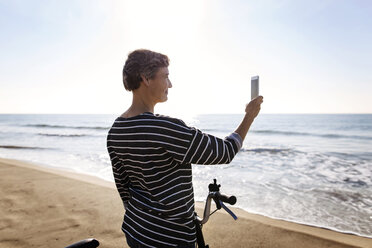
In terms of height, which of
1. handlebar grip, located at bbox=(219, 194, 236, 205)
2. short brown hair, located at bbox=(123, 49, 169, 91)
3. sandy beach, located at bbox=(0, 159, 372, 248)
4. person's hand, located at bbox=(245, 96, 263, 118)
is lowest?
sandy beach, located at bbox=(0, 159, 372, 248)

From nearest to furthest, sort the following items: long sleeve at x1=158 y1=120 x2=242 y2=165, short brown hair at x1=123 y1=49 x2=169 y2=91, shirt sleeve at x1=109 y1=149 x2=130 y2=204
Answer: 1. long sleeve at x1=158 y1=120 x2=242 y2=165
2. short brown hair at x1=123 y1=49 x2=169 y2=91
3. shirt sleeve at x1=109 y1=149 x2=130 y2=204

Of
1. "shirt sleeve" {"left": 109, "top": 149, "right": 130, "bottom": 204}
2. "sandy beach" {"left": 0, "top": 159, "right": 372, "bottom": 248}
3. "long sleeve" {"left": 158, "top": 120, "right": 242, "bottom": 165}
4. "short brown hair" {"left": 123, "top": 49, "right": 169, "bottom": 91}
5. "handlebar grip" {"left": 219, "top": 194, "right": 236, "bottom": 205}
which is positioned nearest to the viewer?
"long sleeve" {"left": 158, "top": 120, "right": 242, "bottom": 165}

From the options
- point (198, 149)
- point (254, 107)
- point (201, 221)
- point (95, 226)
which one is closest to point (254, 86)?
point (254, 107)

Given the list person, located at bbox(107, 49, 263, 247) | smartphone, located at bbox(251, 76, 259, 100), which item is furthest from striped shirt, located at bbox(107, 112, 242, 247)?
smartphone, located at bbox(251, 76, 259, 100)

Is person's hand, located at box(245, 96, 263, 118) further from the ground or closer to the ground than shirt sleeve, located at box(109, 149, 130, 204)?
further from the ground

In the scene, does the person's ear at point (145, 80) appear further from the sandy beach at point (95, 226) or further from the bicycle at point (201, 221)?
the sandy beach at point (95, 226)

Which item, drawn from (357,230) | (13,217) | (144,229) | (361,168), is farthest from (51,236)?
(361,168)

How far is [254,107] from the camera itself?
5.31 ft

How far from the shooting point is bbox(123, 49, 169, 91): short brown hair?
140 cm

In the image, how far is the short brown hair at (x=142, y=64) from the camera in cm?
140

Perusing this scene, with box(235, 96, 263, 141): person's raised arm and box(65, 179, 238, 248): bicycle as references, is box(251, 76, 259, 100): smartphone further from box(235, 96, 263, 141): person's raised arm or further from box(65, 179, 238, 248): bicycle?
box(65, 179, 238, 248): bicycle

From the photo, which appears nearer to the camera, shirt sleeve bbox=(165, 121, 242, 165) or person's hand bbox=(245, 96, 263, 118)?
shirt sleeve bbox=(165, 121, 242, 165)

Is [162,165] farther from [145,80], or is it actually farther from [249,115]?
[249,115]

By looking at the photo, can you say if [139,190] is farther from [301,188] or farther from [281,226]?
[301,188]
